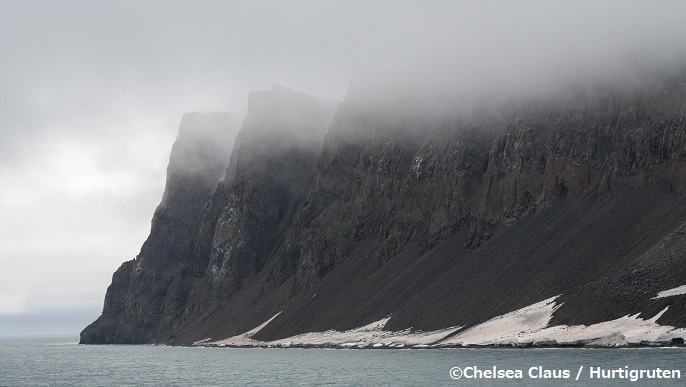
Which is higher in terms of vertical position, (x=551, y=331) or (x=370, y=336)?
(x=370, y=336)

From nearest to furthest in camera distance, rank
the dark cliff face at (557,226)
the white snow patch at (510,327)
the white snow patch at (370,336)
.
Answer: the white snow patch at (510,327), the dark cliff face at (557,226), the white snow patch at (370,336)

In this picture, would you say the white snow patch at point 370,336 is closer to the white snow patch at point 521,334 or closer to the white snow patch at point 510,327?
the white snow patch at point 521,334

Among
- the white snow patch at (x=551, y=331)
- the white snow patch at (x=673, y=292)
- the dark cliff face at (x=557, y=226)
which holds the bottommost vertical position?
the white snow patch at (x=551, y=331)

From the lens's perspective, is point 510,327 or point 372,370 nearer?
point 372,370

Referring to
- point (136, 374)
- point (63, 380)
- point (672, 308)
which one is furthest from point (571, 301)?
point (63, 380)

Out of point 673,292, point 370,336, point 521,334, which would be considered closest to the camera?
point 673,292

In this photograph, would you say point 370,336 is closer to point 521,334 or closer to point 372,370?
point 521,334

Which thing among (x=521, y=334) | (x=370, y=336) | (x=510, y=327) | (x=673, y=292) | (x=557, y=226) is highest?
(x=557, y=226)

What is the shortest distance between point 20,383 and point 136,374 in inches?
681

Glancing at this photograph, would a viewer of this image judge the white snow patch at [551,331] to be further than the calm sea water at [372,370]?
Yes

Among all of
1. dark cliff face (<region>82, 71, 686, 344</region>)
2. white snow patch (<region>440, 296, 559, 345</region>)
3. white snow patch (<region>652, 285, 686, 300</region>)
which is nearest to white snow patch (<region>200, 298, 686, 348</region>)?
white snow patch (<region>440, 296, 559, 345</region>)

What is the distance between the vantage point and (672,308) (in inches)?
4296

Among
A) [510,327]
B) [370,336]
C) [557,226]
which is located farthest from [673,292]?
[370,336]

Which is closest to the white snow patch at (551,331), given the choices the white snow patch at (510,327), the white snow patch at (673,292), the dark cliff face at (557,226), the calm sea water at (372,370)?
the white snow patch at (510,327)
